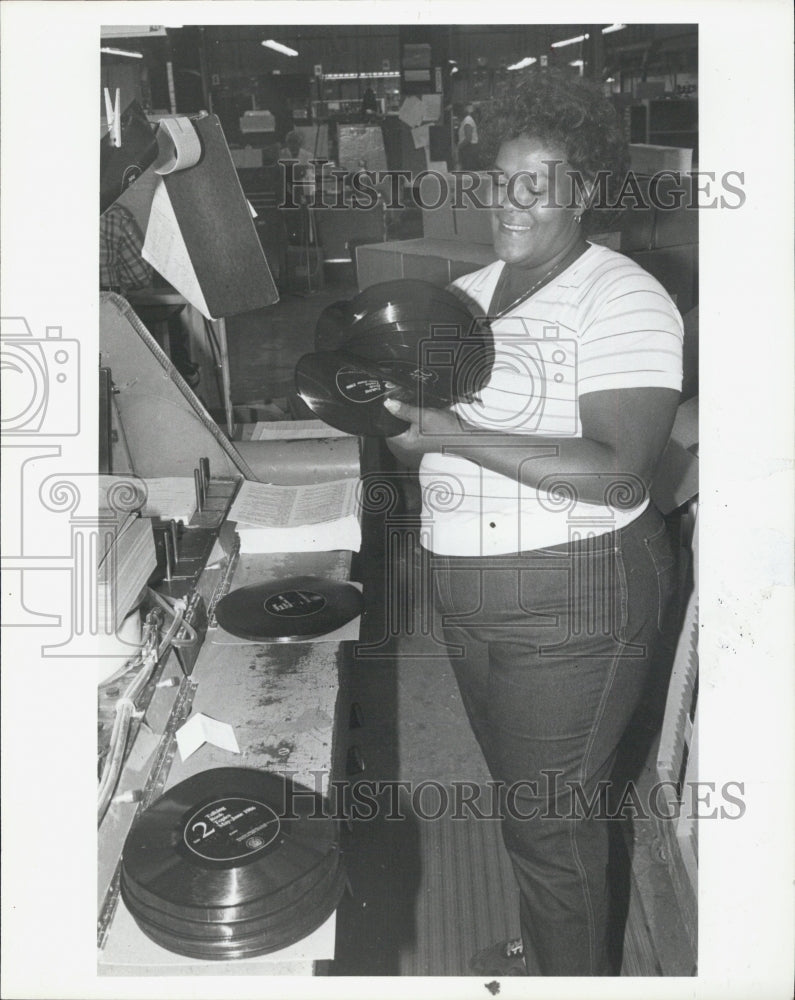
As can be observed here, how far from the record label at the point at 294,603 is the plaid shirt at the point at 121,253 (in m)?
0.82

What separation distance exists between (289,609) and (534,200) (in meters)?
0.79

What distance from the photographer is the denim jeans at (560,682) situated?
133cm

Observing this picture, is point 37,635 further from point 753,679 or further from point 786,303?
point 786,303

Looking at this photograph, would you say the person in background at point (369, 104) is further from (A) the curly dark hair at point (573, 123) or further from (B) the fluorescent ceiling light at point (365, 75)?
(A) the curly dark hair at point (573, 123)

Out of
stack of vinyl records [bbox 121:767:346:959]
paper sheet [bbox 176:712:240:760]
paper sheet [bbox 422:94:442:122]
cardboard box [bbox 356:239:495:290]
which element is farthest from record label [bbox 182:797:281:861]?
paper sheet [bbox 422:94:442:122]

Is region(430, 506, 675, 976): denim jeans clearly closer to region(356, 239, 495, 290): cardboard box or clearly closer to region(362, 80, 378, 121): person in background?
region(356, 239, 495, 290): cardboard box

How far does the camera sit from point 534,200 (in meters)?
1.31

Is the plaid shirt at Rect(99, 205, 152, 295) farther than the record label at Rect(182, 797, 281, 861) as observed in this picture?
Yes

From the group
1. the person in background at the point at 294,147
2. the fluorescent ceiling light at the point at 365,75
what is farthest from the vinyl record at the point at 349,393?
the fluorescent ceiling light at the point at 365,75

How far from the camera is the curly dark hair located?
1281 mm

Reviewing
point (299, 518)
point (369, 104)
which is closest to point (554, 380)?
point (299, 518)

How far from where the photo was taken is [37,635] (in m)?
→ 1.13

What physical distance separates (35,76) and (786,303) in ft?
3.20

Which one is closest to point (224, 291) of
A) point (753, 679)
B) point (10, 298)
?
point (10, 298)
